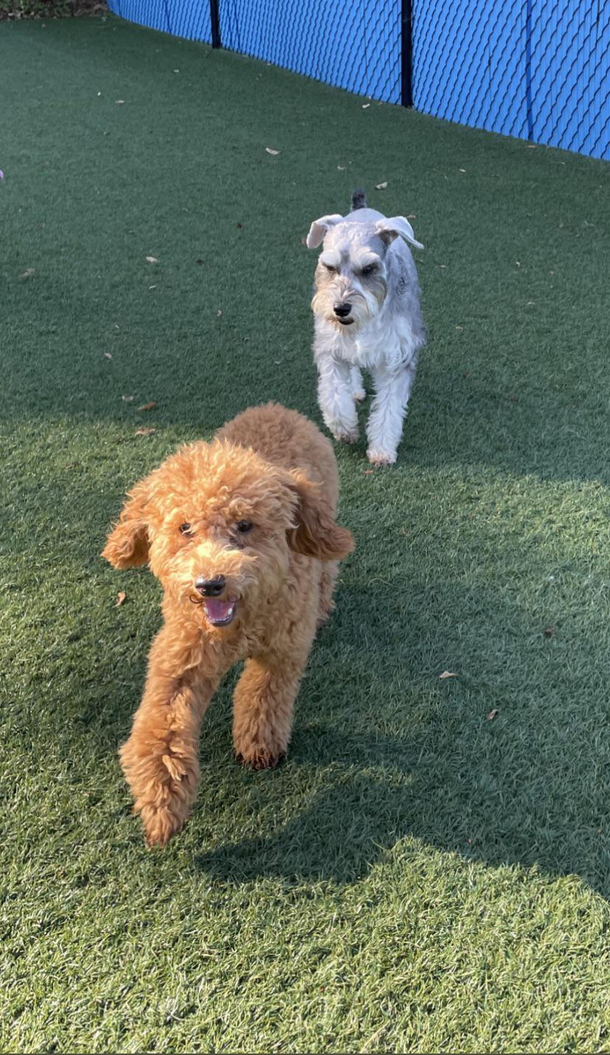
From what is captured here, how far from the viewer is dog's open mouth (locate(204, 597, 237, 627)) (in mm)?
1788

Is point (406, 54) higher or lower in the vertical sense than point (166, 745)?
higher

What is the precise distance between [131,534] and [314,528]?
45cm

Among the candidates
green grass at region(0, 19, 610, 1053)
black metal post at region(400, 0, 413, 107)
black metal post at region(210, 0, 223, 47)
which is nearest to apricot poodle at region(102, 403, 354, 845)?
green grass at region(0, 19, 610, 1053)

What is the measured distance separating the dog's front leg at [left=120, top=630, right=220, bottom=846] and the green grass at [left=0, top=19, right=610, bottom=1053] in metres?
0.19

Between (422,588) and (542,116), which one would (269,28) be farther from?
(422,588)

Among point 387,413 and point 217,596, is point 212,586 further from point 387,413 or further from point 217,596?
point 387,413

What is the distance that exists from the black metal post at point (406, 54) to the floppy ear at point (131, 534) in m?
9.49

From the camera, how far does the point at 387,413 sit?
3.65m

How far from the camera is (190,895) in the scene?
6.32ft

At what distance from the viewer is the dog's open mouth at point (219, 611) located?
1.79 metres

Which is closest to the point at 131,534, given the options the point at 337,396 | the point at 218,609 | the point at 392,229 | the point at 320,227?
the point at 218,609

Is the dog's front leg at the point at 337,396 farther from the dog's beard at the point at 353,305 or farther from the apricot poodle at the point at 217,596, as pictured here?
the apricot poodle at the point at 217,596

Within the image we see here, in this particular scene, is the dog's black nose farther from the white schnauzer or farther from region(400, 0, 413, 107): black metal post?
region(400, 0, 413, 107): black metal post

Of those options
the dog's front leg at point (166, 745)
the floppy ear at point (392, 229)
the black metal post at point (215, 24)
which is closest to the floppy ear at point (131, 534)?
the dog's front leg at point (166, 745)
